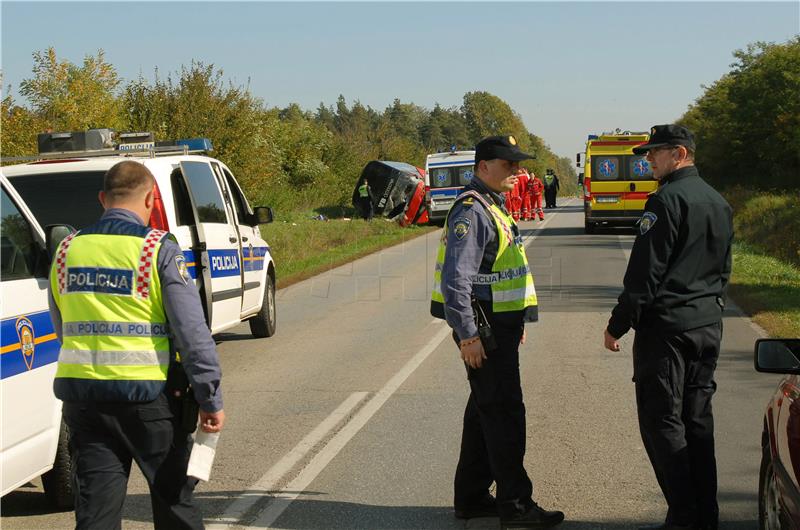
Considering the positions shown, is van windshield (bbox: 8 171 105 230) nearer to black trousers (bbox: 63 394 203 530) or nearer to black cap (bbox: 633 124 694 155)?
black trousers (bbox: 63 394 203 530)

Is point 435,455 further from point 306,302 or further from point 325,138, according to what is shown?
point 325,138

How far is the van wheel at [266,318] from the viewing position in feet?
40.9

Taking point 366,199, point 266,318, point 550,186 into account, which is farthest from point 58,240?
point 550,186

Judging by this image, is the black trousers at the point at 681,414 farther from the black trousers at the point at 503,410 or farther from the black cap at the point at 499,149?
the black cap at the point at 499,149

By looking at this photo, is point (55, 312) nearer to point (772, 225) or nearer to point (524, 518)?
point (524, 518)

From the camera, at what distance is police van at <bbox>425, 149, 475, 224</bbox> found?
3678cm

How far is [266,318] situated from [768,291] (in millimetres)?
7616

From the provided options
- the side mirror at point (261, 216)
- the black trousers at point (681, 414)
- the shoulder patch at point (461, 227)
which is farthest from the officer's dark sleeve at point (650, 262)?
the side mirror at point (261, 216)

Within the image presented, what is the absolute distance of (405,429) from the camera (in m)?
7.70

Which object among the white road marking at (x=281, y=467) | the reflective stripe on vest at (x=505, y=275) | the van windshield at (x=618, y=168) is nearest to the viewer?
the reflective stripe on vest at (x=505, y=275)

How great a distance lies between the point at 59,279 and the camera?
4098mm

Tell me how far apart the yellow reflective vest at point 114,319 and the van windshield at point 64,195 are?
4.86 meters

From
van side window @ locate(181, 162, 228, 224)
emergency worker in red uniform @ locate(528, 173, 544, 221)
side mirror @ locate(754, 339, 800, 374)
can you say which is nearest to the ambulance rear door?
van side window @ locate(181, 162, 228, 224)

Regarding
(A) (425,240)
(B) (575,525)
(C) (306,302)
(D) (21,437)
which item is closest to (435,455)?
(B) (575,525)
